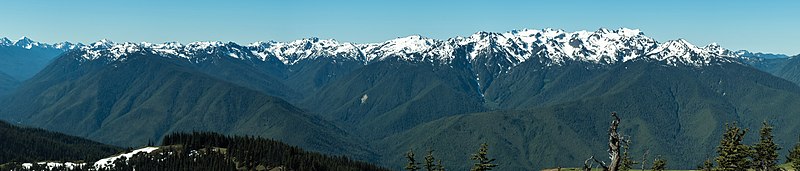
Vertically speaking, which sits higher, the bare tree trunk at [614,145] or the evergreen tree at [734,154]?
the evergreen tree at [734,154]

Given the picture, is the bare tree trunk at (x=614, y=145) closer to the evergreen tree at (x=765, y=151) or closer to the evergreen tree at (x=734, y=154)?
the evergreen tree at (x=734, y=154)

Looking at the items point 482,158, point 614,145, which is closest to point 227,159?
point 482,158

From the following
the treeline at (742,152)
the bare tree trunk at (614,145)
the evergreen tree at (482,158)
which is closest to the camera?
the bare tree trunk at (614,145)

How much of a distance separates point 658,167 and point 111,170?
136903 millimetres

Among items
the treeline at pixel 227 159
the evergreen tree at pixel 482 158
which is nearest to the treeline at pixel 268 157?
the treeline at pixel 227 159

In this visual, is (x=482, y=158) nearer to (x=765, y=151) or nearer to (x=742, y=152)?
(x=742, y=152)

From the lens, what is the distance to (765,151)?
272 ft

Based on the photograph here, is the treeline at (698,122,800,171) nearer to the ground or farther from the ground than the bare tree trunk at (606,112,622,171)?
farther from the ground

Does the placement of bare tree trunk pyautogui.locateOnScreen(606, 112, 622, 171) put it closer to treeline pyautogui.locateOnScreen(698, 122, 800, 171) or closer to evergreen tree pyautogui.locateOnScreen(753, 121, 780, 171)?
treeline pyautogui.locateOnScreen(698, 122, 800, 171)

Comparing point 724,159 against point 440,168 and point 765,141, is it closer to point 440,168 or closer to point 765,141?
point 765,141

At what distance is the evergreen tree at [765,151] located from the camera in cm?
8231

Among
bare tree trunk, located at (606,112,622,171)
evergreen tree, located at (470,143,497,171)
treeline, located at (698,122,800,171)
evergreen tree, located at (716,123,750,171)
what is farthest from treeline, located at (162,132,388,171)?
bare tree trunk, located at (606,112,622,171)

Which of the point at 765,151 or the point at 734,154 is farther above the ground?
the point at 765,151

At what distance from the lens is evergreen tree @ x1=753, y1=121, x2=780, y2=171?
270ft
